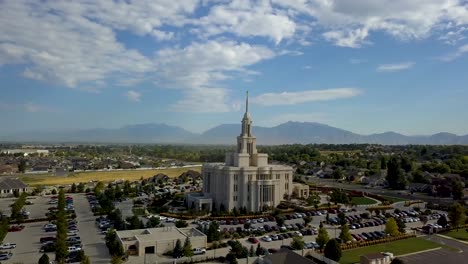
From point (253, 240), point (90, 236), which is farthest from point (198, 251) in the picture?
point (90, 236)

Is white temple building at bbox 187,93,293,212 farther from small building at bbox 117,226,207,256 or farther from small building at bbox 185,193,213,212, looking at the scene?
small building at bbox 117,226,207,256

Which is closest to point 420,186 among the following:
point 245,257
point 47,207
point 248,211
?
point 248,211

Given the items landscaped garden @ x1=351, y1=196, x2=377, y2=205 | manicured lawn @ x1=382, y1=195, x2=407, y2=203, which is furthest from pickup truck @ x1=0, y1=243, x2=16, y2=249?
manicured lawn @ x1=382, y1=195, x2=407, y2=203

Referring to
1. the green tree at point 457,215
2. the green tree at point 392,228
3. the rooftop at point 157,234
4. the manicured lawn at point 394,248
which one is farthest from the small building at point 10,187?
the green tree at point 457,215

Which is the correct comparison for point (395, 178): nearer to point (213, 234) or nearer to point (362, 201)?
point (362, 201)

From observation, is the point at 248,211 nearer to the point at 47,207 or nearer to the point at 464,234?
the point at 464,234

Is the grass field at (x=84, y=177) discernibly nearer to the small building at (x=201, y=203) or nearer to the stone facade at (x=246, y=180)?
the small building at (x=201, y=203)
